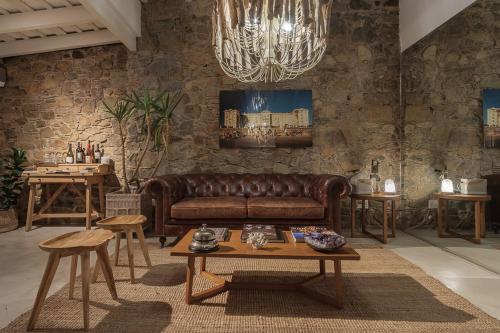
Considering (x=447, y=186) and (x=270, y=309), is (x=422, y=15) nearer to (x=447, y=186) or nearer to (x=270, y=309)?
(x=447, y=186)

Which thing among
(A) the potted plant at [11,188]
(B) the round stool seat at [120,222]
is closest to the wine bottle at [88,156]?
(A) the potted plant at [11,188]

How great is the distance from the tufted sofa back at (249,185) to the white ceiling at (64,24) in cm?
227

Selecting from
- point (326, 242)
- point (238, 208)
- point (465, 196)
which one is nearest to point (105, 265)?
point (326, 242)

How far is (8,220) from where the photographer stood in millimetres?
4535

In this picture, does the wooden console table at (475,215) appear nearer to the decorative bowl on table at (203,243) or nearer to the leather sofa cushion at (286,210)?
the leather sofa cushion at (286,210)

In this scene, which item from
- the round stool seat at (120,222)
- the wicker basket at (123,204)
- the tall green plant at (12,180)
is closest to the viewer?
the round stool seat at (120,222)

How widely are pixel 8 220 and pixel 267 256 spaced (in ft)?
14.4

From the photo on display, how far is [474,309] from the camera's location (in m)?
2.06

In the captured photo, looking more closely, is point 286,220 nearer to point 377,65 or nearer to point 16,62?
point 377,65

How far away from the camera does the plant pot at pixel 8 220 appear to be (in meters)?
4.46

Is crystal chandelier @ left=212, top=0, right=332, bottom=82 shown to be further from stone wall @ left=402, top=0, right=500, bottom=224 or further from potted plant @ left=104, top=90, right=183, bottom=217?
stone wall @ left=402, top=0, right=500, bottom=224

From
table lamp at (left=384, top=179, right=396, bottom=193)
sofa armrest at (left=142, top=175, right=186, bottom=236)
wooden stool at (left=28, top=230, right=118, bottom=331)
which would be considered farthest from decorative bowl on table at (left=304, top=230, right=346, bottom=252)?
table lamp at (left=384, top=179, right=396, bottom=193)

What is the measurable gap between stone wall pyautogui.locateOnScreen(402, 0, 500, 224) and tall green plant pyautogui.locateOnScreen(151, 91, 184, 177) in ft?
11.4

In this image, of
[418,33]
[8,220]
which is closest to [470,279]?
[418,33]
